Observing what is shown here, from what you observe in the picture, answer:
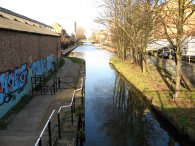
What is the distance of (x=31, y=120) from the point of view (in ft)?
40.4

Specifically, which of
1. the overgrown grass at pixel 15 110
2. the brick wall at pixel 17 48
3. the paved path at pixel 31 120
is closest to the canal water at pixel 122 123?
the paved path at pixel 31 120

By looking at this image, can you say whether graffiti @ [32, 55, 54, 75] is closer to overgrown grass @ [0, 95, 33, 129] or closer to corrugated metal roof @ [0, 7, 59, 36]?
corrugated metal roof @ [0, 7, 59, 36]

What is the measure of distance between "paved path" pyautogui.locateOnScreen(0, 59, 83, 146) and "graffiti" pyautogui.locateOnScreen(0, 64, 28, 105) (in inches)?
36.8

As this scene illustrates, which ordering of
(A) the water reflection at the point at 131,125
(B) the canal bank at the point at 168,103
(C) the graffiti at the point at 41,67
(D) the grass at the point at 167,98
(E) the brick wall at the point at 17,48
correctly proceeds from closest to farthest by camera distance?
(B) the canal bank at the point at 168,103 < (A) the water reflection at the point at 131,125 < (D) the grass at the point at 167,98 < (E) the brick wall at the point at 17,48 < (C) the graffiti at the point at 41,67

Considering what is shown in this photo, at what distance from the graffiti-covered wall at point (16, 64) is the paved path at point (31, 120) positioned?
0.84m

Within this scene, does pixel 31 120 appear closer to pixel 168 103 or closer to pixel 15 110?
pixel 15 110

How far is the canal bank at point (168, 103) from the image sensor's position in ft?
40.5

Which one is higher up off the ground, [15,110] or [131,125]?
[15,110]

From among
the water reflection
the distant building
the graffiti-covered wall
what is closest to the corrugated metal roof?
the distant building

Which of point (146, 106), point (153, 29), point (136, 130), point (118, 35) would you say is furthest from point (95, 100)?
point (118, 35)

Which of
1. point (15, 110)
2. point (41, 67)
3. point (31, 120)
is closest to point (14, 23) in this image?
point (15, 110)

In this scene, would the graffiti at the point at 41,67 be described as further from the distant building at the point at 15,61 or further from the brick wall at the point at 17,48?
the brick wall at the point at 17,48

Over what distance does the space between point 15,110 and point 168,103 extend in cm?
760

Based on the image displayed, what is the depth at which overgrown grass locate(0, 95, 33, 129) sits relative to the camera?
11841 millimetres
